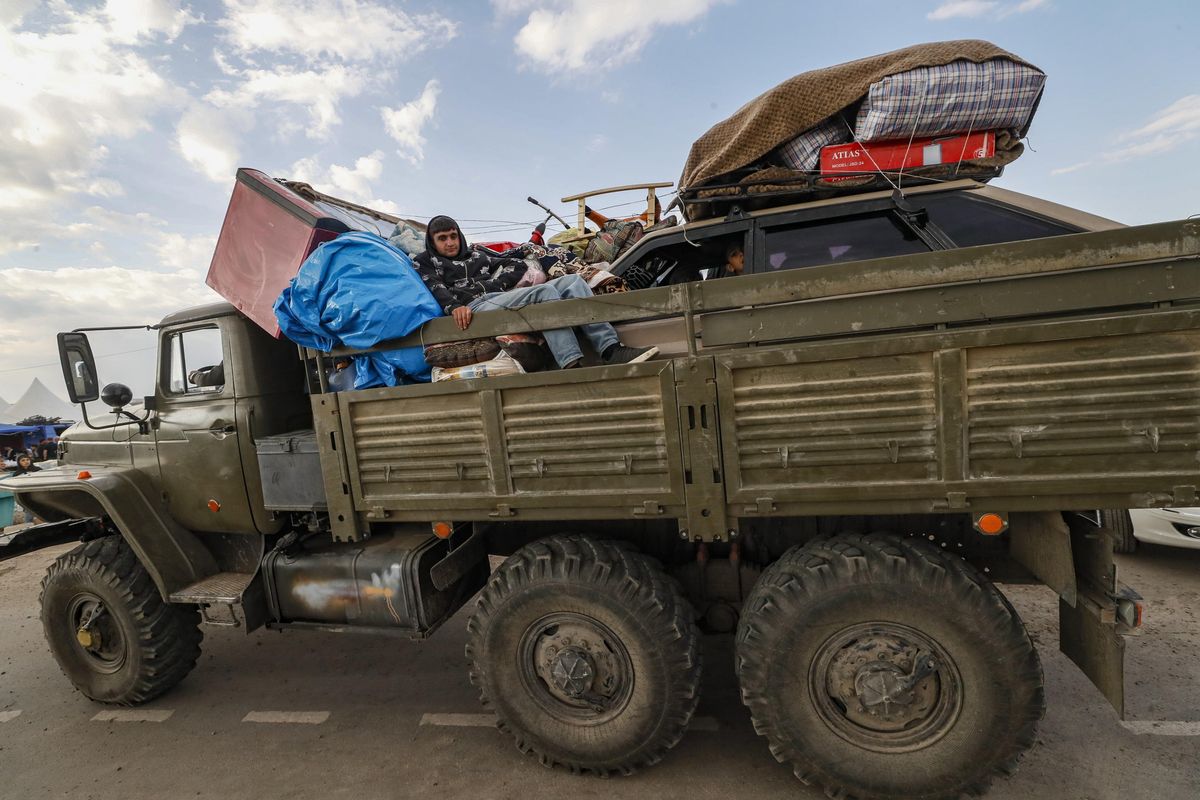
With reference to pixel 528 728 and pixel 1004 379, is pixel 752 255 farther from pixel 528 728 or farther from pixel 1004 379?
pixel 528 728

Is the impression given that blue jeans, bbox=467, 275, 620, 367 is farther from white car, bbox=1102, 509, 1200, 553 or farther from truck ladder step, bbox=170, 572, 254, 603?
white car, bbox=1102, 509, 1200, 553

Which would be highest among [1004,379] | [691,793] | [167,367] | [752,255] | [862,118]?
[862,118]

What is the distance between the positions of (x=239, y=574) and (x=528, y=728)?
7.15 ft

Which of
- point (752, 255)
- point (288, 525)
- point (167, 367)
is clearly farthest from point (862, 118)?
point (167, 367)

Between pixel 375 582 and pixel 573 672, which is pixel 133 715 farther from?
pixel 573 672

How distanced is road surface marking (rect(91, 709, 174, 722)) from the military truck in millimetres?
889

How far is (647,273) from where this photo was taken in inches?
146

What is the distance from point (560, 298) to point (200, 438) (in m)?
2.41

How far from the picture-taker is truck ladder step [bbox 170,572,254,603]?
11.1ft

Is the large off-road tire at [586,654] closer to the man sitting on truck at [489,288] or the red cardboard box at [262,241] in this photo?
the man sitting on truck at [489,288]

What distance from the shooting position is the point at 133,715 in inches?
146

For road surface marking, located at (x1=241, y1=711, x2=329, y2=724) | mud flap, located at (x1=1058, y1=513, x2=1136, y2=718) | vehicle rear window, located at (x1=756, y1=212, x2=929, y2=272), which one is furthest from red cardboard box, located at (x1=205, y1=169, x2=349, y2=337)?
mud flap, located at (x1=1058, y1=513, x2=1136, y2=718)

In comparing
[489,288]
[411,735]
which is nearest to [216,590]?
[411,735]

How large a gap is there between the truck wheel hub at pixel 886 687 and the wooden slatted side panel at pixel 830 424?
2.09 ft
